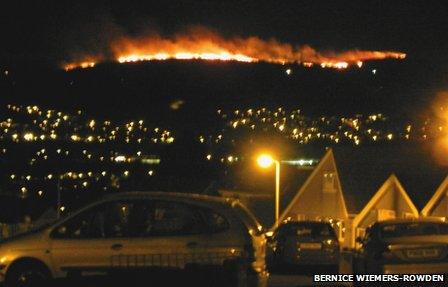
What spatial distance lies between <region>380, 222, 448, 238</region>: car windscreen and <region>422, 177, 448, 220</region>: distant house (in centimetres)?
2532

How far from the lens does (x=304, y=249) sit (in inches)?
934

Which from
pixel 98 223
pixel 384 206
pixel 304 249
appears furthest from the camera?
pixel 384 206

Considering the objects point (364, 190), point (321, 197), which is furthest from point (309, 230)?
→ point (321, 197)

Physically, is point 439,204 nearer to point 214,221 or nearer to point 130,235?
point 214,221

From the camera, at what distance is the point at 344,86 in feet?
514

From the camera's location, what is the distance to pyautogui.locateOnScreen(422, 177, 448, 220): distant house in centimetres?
4138

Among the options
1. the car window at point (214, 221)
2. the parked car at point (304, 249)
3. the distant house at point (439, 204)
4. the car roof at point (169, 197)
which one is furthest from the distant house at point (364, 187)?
the car window at point (214, 221)

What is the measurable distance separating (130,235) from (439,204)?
31.3m

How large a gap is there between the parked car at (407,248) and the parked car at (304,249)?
6821 millimetres

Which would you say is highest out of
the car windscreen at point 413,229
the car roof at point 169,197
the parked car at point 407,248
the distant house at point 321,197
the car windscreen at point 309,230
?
the distant house at point 321,197

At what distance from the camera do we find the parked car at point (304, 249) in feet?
77.3

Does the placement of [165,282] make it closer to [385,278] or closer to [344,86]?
[385,278]

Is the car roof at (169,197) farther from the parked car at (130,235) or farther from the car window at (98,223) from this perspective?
the car window at (98,223)

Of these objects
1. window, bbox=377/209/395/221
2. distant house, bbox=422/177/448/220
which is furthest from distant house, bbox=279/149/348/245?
distant house, bbox=422/177/448/220
